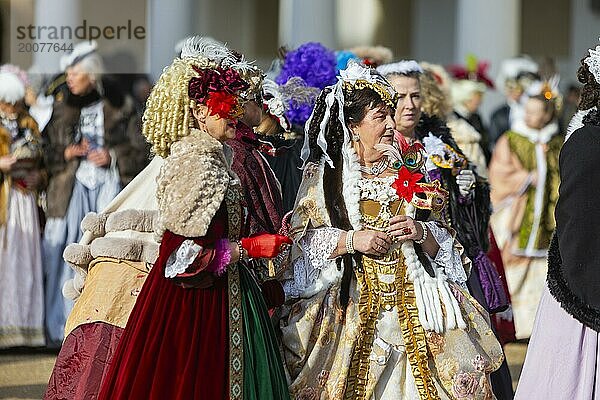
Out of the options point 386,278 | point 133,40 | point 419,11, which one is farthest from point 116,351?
point 419,11

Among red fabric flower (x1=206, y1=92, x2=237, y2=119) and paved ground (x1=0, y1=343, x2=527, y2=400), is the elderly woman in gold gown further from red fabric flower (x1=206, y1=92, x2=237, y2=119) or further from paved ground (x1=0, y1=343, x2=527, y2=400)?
paved ground (x1=0, y1=343, x2=527, y2=400)

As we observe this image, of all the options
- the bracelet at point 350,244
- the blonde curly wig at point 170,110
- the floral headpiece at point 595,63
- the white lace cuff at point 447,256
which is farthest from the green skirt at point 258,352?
the floral headpiece at point 595,63

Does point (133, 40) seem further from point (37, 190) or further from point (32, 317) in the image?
point (32, 317)

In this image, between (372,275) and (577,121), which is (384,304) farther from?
(577,121)

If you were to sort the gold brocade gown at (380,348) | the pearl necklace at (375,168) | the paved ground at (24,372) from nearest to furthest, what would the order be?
the gold brocade gown at (380,348)
the pearl necklace at (375,168)
the paved ground at (24,372)

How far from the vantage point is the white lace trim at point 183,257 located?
5.03 meters

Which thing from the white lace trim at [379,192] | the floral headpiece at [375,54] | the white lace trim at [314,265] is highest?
the floral headpiece at [375,54]

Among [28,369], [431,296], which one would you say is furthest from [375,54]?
[431,296]

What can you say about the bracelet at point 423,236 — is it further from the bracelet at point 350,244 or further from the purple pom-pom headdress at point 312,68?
the purple pom-pom headdress at point 312,68

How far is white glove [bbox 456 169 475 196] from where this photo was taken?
682 centimetres

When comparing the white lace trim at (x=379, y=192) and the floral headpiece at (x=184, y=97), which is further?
the white lace trim at (x=379, y=192)

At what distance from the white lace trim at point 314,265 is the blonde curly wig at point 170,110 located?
0.71 meters

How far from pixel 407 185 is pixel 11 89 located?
4971mm

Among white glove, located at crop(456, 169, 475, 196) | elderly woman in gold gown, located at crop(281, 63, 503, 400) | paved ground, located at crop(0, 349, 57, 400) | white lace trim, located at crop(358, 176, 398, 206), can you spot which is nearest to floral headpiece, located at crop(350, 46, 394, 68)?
white glove, located at crop(456, 169, 475, 196)
